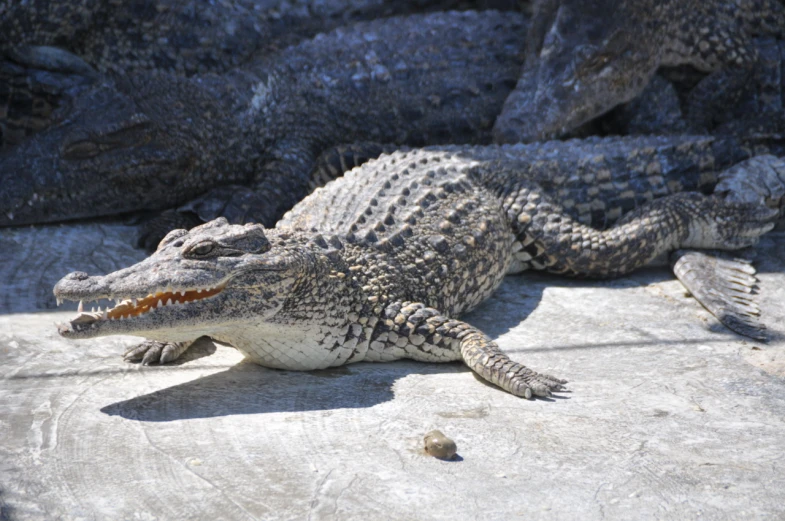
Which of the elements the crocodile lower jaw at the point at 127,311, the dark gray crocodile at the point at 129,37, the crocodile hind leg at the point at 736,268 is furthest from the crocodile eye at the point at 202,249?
the dark gray crocodile at the point at 129,37

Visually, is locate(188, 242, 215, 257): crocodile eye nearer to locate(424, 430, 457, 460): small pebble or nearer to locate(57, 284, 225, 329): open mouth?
locate(57, 284, 225, 329): open mouth

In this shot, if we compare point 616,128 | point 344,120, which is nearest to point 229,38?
point 344,120

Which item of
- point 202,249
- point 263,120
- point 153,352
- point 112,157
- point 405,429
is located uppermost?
point 263,120

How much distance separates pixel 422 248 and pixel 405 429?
1212mm

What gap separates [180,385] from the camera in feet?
11.4

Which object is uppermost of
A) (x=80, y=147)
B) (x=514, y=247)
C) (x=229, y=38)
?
(x=229, y=38)

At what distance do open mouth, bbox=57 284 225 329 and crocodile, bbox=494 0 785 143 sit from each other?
9.02 feet

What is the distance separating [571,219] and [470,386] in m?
1.63

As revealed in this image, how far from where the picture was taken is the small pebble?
9.46ft

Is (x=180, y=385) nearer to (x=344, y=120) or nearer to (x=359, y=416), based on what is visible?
(x=359, y=416)

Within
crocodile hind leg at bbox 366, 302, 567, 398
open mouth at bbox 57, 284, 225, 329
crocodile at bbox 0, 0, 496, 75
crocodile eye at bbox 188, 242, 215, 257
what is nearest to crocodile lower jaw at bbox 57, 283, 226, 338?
open mouth at bbox 57, 284, 225, 329

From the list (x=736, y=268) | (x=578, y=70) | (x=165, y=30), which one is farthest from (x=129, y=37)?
(x=736, y=268)

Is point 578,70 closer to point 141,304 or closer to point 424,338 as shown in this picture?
point 424,338

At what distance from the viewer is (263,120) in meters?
5.99
